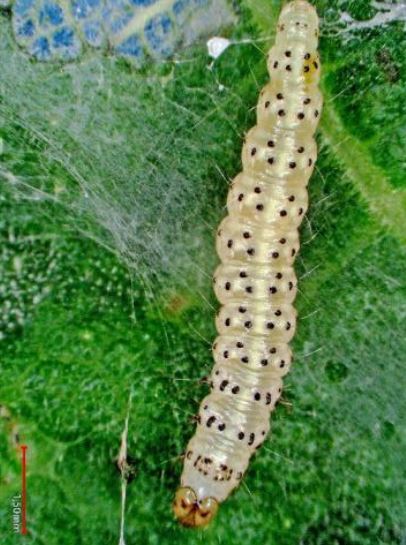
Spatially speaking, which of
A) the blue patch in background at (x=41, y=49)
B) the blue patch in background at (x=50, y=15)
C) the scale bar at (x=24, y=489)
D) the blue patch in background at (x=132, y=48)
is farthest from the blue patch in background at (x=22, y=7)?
the scale bar at (x=24, y=489)

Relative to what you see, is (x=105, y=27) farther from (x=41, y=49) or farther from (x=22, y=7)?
(x=22, y=7)

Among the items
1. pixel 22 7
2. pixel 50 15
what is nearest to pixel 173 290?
pixel 50 15

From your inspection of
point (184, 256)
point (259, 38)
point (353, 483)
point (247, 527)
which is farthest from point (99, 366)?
point (259, 38)

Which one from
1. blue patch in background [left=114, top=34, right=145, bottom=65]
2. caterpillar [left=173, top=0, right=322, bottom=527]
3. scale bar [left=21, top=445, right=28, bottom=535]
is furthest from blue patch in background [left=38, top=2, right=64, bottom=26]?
scale bar [left=21, top=445, right=28, bottom=535]

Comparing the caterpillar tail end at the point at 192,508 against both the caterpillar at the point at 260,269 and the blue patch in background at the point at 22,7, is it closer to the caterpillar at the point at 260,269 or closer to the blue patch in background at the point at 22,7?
the caterpillar at the point at 260,269

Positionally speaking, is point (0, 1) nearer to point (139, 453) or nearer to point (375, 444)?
point (139, 453)

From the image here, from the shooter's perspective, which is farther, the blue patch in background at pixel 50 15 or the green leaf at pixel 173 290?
the blue patch in background at pixel 50 15

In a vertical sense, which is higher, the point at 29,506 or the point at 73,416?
the point at 73,416

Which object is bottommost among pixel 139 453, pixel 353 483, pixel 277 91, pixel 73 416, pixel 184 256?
pixel 353 483

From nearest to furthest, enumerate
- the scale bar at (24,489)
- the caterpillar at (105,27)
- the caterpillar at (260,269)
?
1. the caterpillar at (260,269)
2. the scale bar at (24,489)
3. the caterpillar at (105,27)
